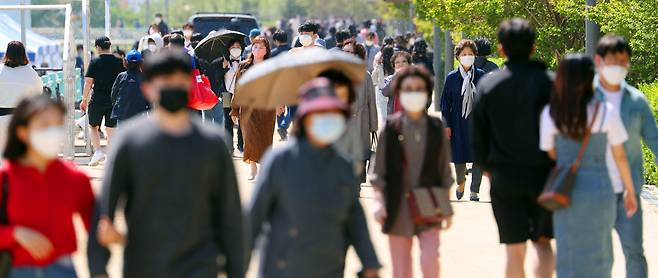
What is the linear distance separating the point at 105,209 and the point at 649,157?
9349 mm

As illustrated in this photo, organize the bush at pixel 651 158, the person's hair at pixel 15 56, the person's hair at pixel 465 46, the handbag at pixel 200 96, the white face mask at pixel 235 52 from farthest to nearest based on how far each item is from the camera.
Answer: the white face mask at pixel 235 52 → the handbag at pixel 200 96 → the person's hair at pixel 15 56 → the bush at pixel 651 158 → the person's hair at pixel 465 46

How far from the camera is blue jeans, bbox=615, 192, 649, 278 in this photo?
8.30 meters

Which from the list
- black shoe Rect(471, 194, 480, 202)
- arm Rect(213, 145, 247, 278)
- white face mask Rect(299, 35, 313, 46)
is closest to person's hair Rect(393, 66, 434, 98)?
arm Rect(213, 145, 247, 278)

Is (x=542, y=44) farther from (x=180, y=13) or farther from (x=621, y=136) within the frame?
(x=180, y=13)

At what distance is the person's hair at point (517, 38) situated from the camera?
8070 mm

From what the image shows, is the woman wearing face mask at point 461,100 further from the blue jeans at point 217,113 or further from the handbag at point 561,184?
the handbag at point 561,184

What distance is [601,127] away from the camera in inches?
299

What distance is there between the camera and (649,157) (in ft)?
47.7

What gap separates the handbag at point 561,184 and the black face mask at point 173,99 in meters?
2.31

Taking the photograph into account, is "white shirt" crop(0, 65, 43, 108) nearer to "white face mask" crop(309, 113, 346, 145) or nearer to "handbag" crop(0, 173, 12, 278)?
"handbag" crop(0, 173, 12, 278)

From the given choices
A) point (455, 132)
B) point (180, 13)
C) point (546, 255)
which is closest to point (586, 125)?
point (546, 255)

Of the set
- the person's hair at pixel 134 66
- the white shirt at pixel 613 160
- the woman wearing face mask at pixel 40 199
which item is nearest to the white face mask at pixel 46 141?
the woman wearing face mask at pixel 40 199

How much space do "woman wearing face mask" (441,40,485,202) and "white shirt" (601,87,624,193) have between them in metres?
5.42

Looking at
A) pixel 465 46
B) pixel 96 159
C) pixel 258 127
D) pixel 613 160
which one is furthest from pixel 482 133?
pixel 96 159
